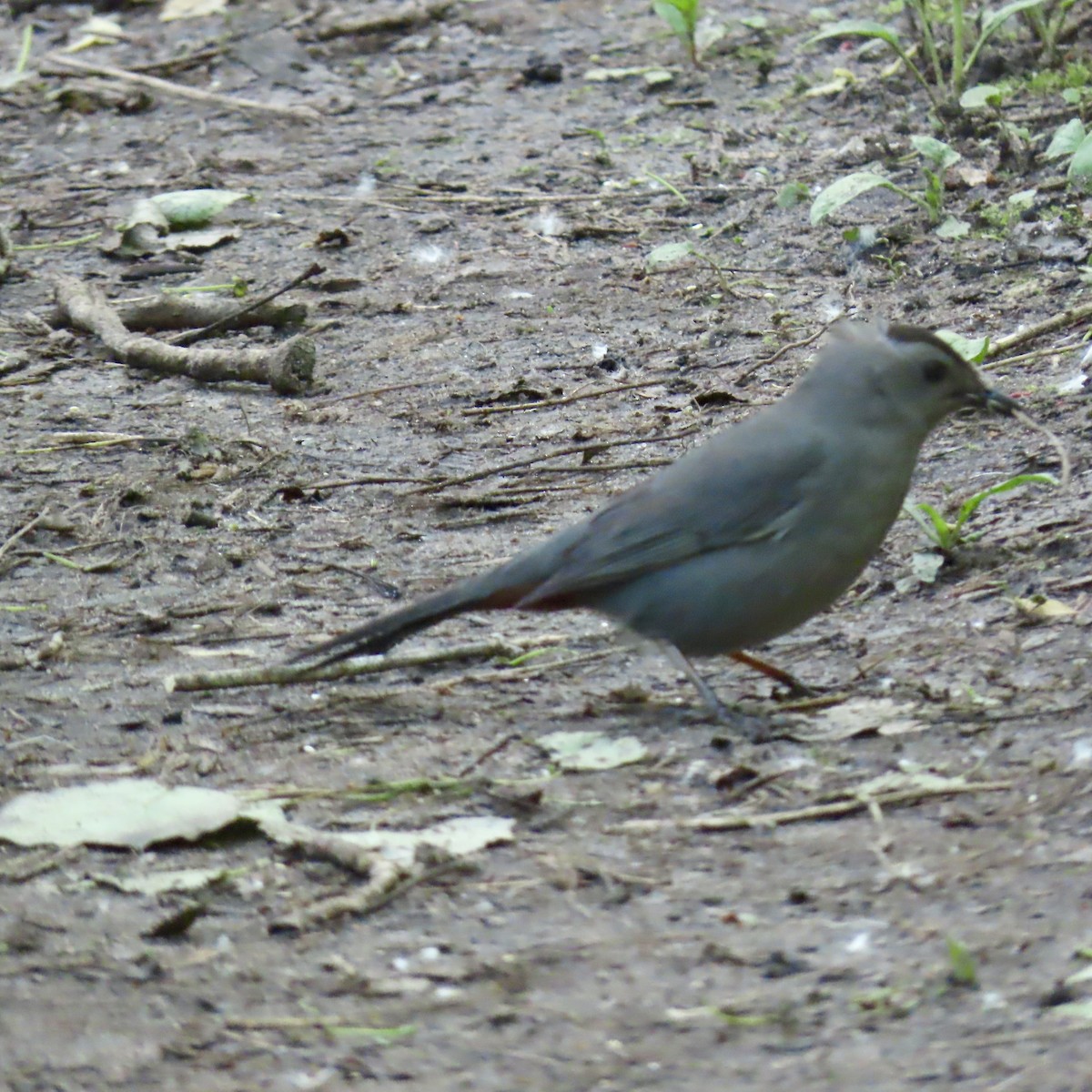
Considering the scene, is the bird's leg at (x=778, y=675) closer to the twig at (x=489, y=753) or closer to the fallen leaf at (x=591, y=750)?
the fallen leaf at (x=591, y=750)

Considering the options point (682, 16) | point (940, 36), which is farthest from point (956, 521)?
point (682, 16)

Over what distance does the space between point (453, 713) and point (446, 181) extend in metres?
4.72

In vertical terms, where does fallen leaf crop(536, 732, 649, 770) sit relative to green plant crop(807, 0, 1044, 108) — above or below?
below

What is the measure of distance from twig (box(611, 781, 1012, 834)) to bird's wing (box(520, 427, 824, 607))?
727 millimetres

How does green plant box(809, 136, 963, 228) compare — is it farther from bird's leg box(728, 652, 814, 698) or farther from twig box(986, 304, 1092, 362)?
bird's leg box(728, 652, 814, 698)

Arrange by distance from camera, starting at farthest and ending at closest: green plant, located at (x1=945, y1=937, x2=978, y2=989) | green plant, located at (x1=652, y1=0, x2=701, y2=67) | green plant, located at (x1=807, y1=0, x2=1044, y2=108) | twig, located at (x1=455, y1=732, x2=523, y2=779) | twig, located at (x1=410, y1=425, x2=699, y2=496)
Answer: green plant, located at (x1=652, y1=0, x2=701, y2=67) → green plant, located at (x1=807, y1=0, x2=1044, y2=108) → twig, located at (x1=410, y1=425, x2=699, y2=496) → twig, located at (x1=455, y1=732, x2=523, y2=779) → green plant, located at (x1=945, y1=937, x2=978, y2=989)

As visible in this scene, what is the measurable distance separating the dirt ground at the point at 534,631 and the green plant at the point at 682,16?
25 cm

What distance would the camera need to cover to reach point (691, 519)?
12.3ft

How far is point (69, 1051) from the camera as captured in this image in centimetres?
249

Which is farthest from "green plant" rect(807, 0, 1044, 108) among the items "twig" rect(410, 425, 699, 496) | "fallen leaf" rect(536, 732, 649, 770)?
"fallen leaf" rect(536, 732, 649, 770)

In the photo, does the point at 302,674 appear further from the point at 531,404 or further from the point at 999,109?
the point at 999,109

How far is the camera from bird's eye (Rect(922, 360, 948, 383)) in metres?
3.73

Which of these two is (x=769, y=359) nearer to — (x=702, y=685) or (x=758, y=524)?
(x=758, y=524)

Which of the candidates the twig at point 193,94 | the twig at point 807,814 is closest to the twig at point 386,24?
the twig at point 193,94
